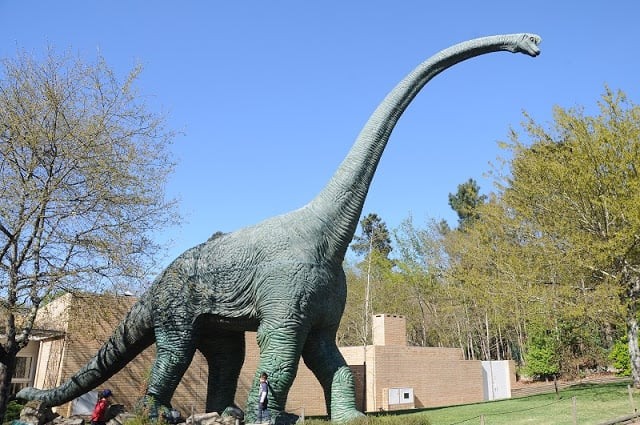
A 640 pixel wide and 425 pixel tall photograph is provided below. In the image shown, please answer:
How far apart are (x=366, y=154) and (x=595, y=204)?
10115mm

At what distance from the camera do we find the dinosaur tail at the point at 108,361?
8.21 m

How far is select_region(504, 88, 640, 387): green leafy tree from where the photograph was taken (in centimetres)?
1441

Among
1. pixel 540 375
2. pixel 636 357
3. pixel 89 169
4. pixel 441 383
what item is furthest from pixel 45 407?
pixel 540 375

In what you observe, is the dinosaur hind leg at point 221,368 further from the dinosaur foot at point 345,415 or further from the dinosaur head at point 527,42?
the dinosaur head at point 527,42

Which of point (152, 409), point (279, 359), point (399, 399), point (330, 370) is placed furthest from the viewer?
point (399, 399)

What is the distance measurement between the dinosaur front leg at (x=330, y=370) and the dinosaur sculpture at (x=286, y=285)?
13mm

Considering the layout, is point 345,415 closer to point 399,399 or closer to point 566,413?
point 566,413

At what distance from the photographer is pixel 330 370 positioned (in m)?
7.18

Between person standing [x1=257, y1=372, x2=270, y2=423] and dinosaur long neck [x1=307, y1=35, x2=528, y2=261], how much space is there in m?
1.72

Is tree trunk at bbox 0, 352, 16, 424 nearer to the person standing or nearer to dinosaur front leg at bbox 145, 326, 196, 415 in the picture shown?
dinosaur front leg at bbox 145, 326, 196, 415

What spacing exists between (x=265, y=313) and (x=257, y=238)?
1015 millimetres

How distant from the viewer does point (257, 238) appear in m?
7.20

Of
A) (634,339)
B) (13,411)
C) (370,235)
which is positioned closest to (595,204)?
(634,339)

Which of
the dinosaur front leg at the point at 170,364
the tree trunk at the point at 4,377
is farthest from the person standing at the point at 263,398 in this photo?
the tree trunk at the point at 4,377
